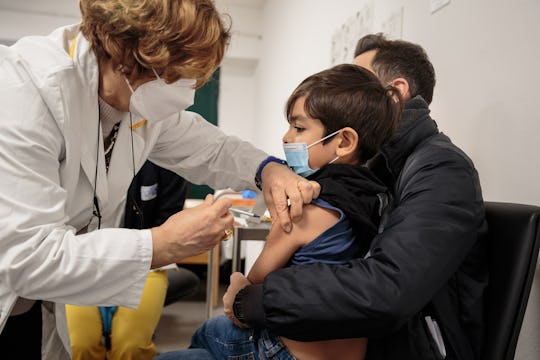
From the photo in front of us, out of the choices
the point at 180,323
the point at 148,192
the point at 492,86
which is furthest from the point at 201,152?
the point at 180,323

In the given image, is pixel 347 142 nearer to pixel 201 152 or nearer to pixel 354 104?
pixel 354 104

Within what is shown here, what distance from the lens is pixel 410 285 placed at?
33.2 inches

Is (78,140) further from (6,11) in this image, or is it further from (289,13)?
(6,11)

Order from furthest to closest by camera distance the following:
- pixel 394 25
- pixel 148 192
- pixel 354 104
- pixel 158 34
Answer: pixel 148 192 < pixel 394 25 < pixel 354 104 < pixel 158 34

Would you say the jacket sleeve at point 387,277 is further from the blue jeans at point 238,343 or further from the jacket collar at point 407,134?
the jacket collar at point 407,134

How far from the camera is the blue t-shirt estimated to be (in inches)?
38.8

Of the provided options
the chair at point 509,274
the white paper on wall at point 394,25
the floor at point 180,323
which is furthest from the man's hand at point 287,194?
the floor at point 180,323

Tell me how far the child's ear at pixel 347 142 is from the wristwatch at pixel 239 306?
41cm

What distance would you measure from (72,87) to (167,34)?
243 millimetres

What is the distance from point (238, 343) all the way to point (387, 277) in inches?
14.7

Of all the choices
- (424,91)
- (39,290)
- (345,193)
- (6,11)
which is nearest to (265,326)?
(345,193)

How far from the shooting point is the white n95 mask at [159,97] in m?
1.09

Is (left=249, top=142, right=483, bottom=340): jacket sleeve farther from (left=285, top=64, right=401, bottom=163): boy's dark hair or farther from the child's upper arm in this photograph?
(left=285, top=64, right=401, bottom=163): boy's dark hair

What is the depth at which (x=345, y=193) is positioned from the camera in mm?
980
